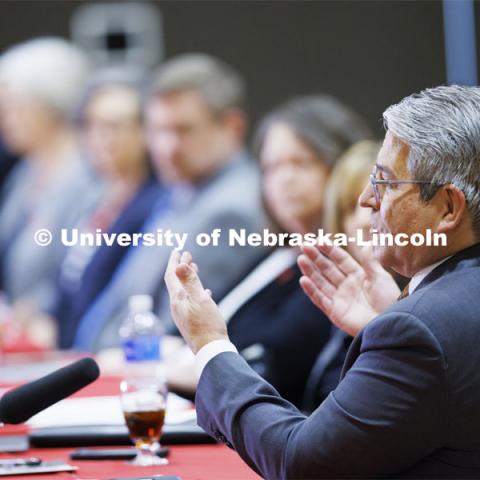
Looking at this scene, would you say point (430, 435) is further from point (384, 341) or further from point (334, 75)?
point (334, 75)

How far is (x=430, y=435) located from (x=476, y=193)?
1.28 feet

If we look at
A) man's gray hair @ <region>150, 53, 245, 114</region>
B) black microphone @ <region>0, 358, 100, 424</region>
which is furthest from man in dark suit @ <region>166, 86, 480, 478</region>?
man's gray hair @ <region>150, 53, 245, 114</region>

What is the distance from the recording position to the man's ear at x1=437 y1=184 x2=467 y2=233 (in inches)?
60.8

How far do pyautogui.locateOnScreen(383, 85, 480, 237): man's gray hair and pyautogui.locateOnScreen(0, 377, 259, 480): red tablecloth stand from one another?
Result: 1.89 feet

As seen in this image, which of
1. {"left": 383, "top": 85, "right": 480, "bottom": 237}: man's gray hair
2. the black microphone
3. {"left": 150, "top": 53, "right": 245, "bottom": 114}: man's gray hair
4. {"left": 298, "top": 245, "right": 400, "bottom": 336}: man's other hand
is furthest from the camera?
{"left": 150, "top": 53, "right": 245, "bottom": 114}: man's gray hair

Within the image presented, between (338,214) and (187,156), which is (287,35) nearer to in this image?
(187,156)

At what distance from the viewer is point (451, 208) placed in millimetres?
1561

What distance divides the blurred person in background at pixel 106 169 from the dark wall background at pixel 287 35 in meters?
0.34

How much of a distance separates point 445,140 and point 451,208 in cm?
11

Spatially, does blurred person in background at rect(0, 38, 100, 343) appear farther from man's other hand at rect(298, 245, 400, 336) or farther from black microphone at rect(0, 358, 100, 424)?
black microphone at rect(0, 358, 100, 424)

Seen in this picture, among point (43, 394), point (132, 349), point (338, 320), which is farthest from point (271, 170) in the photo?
point (43, 394)

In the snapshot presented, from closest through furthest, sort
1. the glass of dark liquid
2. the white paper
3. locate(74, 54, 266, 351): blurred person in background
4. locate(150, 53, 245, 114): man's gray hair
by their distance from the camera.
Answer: the glass of dark liquid → the white paper → locate(74, 54, 266, 351): blurred person in background → locate(150, 53, 245, 114): man's gray hair

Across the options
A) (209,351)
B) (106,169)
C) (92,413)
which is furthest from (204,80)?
(209,351)

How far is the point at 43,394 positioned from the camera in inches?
65.6
